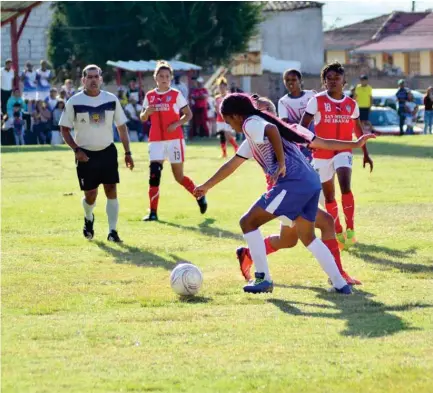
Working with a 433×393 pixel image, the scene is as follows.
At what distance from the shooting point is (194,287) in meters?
10.3

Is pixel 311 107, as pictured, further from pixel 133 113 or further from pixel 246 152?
pixel 133 113

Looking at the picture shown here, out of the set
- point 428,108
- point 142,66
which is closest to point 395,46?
point 142,66

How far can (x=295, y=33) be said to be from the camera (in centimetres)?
7419

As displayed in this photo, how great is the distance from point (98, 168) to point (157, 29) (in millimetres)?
40031

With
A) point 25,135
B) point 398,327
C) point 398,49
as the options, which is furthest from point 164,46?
point 398,327

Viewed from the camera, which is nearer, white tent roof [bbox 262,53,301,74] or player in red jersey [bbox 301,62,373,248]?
player in red jersey [bbox 301,62,373,248]

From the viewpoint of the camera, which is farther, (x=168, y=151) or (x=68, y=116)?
(x=168, y=151)

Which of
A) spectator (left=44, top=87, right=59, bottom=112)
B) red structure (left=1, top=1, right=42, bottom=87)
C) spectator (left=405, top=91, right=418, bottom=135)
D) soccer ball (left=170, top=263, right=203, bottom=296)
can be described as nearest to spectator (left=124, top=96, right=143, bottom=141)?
spectator (left=44, top=87, right=59, bottom=112)

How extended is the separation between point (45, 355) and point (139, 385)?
1.09m

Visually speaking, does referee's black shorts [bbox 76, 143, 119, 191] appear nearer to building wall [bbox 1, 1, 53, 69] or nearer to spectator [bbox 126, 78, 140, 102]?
spectator [bbox 126, 78, 140, 102]

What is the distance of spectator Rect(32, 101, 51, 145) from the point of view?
37.7 meters

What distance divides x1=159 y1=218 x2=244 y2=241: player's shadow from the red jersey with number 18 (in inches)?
80.6

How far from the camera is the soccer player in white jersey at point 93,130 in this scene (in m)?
13.9

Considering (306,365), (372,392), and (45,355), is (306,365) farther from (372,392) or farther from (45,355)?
(45,355)
